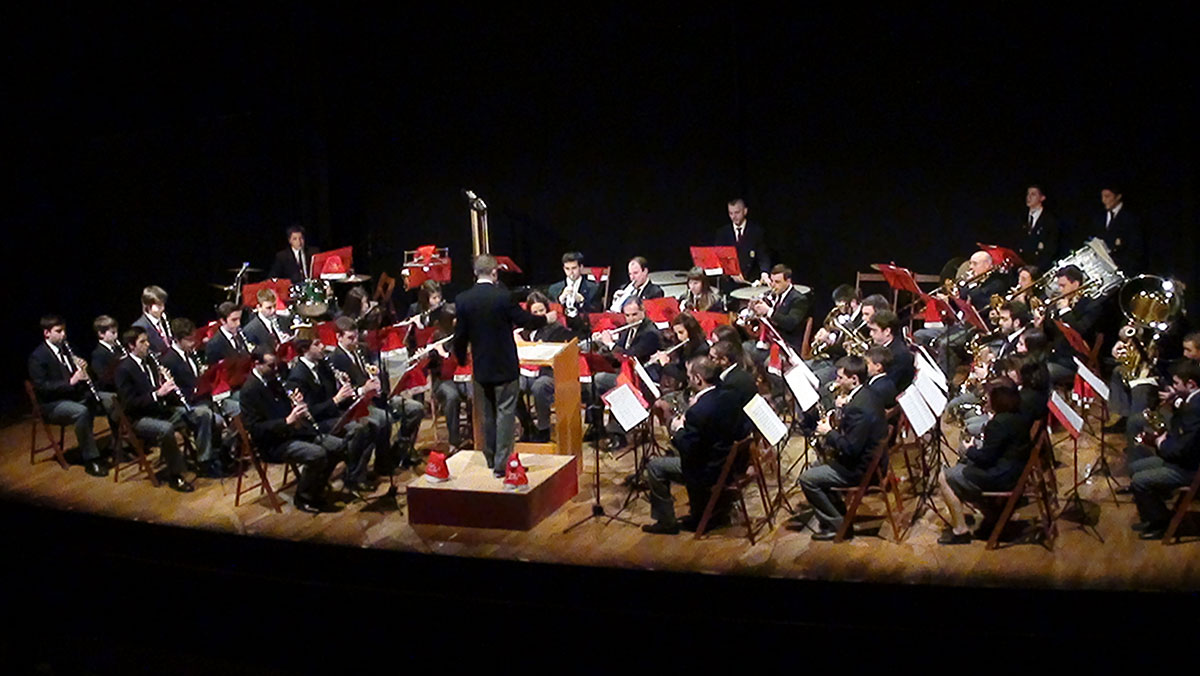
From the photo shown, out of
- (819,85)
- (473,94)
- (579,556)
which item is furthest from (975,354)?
(473,94)

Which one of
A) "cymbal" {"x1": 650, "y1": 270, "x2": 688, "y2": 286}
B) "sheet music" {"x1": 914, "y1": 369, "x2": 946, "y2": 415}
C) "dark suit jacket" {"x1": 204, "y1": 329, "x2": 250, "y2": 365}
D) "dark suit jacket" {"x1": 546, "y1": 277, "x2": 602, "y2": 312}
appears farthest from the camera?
"cymbal" {"x1": 650, "y1": 270, "x2": 688, "y2": 286}

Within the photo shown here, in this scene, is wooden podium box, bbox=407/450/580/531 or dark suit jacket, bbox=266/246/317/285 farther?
dark suit jacket, bbox=266/246/317/285

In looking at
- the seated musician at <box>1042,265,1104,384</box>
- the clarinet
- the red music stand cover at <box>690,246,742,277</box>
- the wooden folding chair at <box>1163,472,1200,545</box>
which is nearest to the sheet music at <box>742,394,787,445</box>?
the wooden folding chair at <box>1163,472,1200,545</box>

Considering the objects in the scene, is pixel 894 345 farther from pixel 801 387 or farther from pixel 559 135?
pixel 559 135

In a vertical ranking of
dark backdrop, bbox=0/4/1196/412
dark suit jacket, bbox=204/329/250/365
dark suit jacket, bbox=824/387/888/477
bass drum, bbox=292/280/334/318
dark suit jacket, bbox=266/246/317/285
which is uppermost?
dark backdrop, bbox=0/4/1196/412

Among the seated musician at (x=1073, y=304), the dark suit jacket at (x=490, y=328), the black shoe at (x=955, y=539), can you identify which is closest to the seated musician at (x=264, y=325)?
the dark suit jacket at (x=490, y=328)

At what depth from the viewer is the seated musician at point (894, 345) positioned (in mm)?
8703

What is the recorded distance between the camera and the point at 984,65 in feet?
39.1

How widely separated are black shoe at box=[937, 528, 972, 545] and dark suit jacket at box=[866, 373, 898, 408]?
864mm

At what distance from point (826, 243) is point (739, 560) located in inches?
231

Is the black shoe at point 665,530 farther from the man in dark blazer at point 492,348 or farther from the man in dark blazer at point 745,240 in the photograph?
the man in dark blazer at point 745,240

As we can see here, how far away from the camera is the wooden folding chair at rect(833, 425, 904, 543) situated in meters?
7.68

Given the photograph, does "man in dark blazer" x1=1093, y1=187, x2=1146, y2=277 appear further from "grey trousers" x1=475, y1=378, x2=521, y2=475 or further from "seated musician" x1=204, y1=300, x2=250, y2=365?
"seated musician" x1=204, y1=300, x2=250, y2=365

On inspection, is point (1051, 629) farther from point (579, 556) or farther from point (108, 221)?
point (108, 221)
